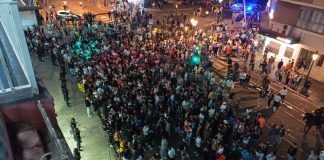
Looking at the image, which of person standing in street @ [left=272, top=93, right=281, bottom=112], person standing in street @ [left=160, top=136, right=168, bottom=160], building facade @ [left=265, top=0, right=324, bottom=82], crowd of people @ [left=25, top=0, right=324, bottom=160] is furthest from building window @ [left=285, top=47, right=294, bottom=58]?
person standing in street @ [left=160, top=136, right=168, bottom=160]

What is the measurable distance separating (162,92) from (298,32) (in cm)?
1488

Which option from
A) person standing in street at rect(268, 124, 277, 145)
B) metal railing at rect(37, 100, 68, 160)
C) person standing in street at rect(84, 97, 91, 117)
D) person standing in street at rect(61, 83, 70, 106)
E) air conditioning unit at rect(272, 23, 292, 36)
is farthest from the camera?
air conditioning unit at rect(272, 23, 292, 36)

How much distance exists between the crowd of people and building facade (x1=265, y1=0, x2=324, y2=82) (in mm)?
2662

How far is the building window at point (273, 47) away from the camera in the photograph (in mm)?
27234

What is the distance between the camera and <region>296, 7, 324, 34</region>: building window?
77.2 ft

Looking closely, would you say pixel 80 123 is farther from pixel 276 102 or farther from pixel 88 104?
pixel 276 102

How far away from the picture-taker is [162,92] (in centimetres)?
1783

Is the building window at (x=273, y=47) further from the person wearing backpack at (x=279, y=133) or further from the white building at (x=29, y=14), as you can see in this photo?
the white building at (x=29, y=14)

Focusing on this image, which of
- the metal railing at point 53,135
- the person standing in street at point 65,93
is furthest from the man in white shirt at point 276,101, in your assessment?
the metal railing at point 53,135

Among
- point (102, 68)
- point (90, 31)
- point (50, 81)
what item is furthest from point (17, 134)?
point (90, 31)

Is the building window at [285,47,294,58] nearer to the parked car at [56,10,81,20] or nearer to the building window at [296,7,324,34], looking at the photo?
the building window at [296,7,324,34]

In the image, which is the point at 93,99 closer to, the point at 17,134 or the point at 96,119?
the point at 96,119

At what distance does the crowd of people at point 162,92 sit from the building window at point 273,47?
5.64 ft

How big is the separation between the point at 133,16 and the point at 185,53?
13.2 m
